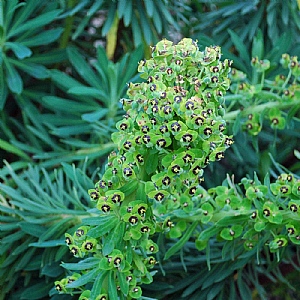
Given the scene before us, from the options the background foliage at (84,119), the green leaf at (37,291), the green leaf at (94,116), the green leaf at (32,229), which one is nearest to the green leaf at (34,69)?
the background foliage at (84,119)

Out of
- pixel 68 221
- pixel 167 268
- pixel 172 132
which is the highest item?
pixel 172 132

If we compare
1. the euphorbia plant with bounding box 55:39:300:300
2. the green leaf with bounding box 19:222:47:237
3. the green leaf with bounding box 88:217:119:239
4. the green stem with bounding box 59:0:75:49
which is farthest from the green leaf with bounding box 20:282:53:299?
the green stem with bounding box 59:0:75:49

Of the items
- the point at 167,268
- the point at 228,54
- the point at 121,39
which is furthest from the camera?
the point at 121,39

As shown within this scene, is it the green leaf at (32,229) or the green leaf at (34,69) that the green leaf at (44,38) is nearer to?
the green leaf at (34,69)

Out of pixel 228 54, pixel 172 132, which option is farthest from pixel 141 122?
pixel 228 54

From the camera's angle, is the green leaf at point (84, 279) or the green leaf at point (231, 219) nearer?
the green leaf at point (84, 279)

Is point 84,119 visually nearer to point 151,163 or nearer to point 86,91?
point 86,91

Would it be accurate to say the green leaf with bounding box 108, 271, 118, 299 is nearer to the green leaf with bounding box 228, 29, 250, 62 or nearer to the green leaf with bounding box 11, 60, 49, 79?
the green leaf with bounding box 11, 60, 49, 79

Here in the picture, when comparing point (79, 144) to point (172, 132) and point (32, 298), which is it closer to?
point (32, 298)
